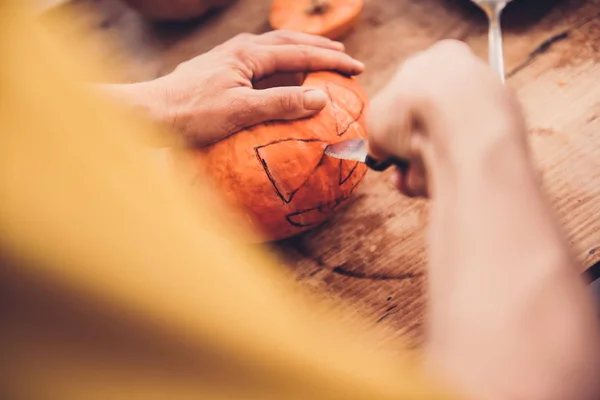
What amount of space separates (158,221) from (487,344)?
26cm

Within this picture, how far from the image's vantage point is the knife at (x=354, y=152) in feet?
2.10

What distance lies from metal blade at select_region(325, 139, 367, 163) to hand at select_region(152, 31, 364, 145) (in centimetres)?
7

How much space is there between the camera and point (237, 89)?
2.48 ft

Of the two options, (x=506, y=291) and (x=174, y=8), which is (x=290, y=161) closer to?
(x=506, y=291)

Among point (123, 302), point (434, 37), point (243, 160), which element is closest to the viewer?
point (123, 302)

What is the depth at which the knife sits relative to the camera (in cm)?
64

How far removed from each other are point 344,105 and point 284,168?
15cm

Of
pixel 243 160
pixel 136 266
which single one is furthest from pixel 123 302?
pixel 243 160

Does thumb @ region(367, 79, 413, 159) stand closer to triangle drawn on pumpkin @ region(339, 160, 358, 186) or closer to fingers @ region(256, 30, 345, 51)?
triangle drawn on pumpkin @ region(339, 160, 358, 186)

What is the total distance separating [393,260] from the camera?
80cm

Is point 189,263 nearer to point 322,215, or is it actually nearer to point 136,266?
point 136,266

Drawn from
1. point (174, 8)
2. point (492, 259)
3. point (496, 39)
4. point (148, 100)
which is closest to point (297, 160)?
point (148, 100)

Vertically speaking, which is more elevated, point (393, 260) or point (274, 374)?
point (274, 374)

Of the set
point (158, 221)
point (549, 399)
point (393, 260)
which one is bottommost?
point (393, 260)
